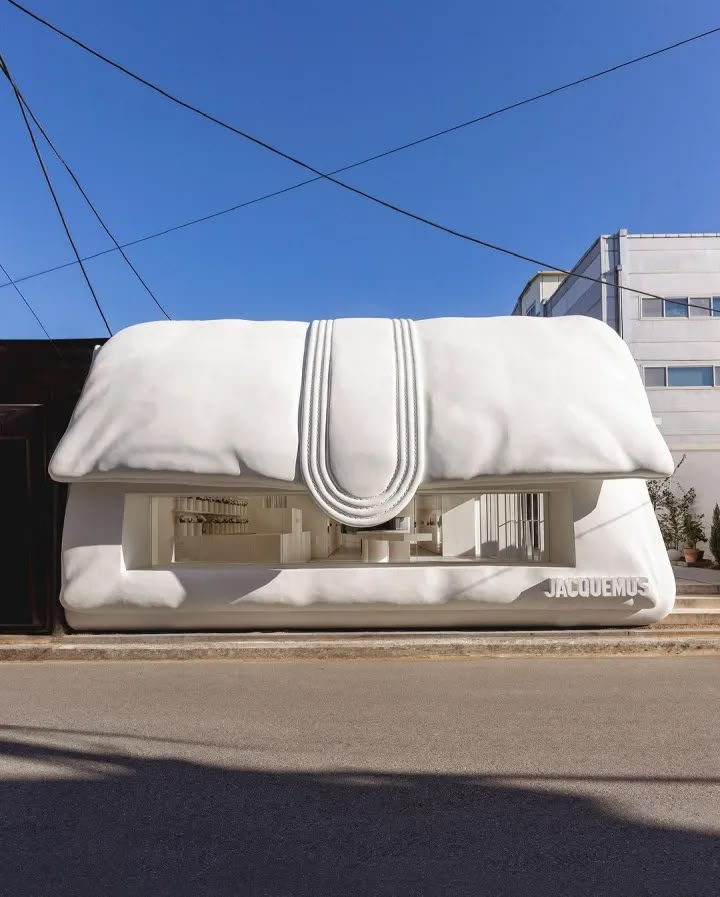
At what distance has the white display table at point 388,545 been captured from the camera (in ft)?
47.2

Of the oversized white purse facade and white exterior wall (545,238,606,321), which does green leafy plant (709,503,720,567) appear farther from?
white exterior wall (545,238,606,321)

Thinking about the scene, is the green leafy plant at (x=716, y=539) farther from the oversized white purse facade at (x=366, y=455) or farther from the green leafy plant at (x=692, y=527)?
the oversized white purse facade at (x=366, y=455)

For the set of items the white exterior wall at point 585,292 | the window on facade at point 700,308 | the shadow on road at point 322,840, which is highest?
the white exterior wall at point 585,292

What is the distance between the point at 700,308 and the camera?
24094 millimetres

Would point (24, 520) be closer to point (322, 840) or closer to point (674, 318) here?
point (322, 840)

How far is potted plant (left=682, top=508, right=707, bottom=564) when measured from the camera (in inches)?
675

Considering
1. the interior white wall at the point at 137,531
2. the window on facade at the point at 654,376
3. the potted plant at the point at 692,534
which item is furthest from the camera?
the window on facade at the point at 654,376

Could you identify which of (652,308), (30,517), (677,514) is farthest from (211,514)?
(652,308)

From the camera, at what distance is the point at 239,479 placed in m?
8.03

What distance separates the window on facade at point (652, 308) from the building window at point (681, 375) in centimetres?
164

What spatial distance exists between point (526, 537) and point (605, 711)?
757 cm

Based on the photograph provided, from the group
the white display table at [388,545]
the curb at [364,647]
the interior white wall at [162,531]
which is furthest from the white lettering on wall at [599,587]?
the white display table at [388,545]

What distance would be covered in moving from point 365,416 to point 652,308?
63.0ft

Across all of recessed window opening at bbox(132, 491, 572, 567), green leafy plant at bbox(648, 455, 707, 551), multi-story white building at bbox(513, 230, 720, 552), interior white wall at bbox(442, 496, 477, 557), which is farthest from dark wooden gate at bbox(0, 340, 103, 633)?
multi-story white building at bbox(513, 230, 720, 552)
